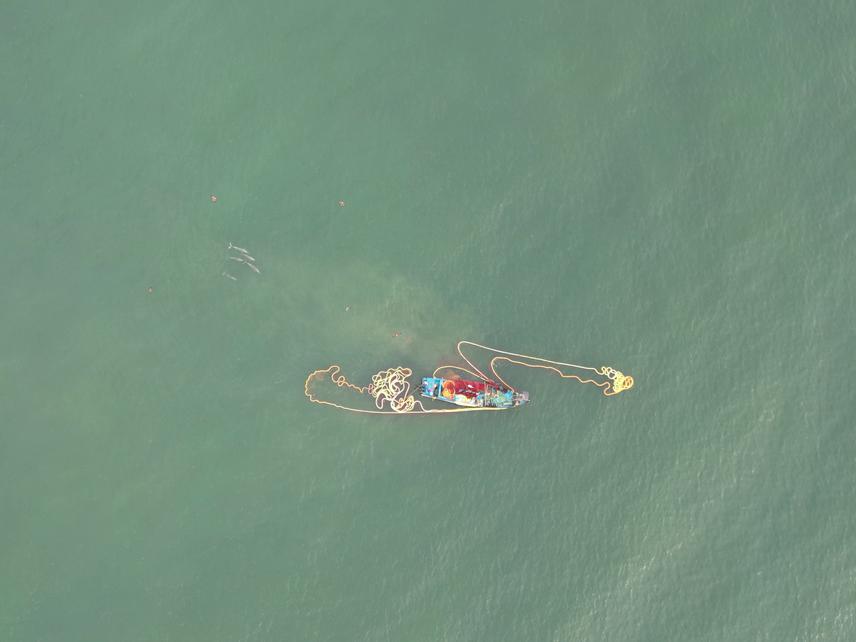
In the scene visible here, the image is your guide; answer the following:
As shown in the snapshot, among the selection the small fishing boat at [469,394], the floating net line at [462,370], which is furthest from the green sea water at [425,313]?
the small fishing boat at [469,394]

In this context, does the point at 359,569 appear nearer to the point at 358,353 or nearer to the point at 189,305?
the point at 358,353

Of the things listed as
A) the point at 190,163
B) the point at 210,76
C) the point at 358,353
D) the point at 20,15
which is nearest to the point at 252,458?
the point at 358,353

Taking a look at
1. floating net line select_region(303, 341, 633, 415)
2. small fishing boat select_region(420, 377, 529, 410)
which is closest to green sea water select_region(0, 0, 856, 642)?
floating net line select_region(303, 341, 633, 415)

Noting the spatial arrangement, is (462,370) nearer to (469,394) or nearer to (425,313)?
(469,394)

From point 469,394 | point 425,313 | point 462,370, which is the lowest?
point 469,394

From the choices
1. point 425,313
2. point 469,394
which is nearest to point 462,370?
point 469,394

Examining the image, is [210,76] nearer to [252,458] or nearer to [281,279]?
[281,279]

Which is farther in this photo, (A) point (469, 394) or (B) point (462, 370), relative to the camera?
(B) point (462, 370)

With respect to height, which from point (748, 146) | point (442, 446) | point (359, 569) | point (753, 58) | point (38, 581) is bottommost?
point (38, 581)

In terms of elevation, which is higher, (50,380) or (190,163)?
(190,163)
